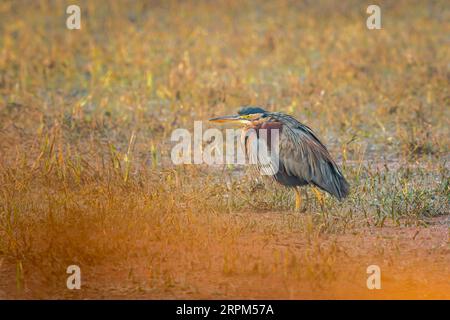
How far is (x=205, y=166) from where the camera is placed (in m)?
8.31

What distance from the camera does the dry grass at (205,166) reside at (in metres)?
5.77

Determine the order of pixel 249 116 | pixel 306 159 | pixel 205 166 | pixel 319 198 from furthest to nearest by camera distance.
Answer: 1. pixel 205 166
2. pixel 249 116
3. pixel 319 198
4. pixel 306 159

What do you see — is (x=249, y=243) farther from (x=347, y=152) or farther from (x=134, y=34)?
(x=134, y=34)

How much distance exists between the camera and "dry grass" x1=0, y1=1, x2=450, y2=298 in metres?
5.77

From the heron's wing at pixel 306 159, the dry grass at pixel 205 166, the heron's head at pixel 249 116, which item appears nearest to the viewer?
the dry grass at pixel 205 166

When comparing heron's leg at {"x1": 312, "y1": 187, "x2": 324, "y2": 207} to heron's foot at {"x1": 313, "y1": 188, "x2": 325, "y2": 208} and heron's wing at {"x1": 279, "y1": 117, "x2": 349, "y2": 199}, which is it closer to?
heron's foot at {"x1": 313, "y1": 188, "x2": 325, "y2": 208}

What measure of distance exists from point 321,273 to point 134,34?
848 cm

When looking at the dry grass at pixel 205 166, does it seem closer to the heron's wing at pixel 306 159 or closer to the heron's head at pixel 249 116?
the heron's wing at pixel 306 159

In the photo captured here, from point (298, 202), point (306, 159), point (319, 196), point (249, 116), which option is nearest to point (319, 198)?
point (319, 196)

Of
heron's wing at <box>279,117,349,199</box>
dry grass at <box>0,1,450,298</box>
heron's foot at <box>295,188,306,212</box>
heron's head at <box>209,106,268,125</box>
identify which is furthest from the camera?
heron's head at <box>209,106,268,125</box>

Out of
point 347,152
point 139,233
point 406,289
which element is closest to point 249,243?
point 139,233

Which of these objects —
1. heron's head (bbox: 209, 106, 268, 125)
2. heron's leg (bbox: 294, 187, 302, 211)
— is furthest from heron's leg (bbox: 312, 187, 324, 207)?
heron's head (bbox: 209, 106, 268, 125)

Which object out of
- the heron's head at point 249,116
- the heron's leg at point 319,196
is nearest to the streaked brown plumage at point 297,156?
the heron's head at point 249,116

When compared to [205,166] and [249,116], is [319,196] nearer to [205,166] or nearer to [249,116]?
[249,116]
